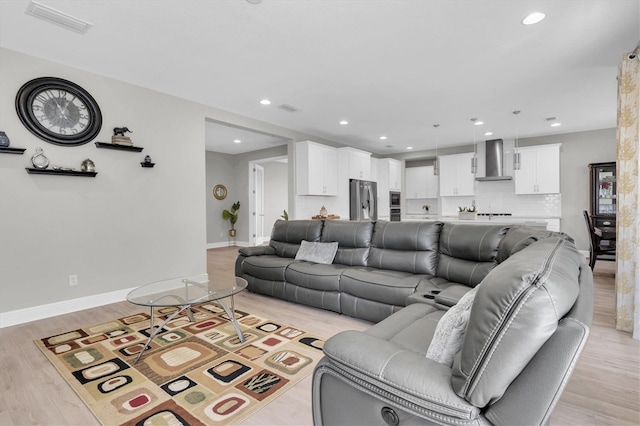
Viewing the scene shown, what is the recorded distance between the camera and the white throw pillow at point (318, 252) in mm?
3697

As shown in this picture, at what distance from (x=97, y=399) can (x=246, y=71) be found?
10.8 feet

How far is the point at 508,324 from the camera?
0.80 meters

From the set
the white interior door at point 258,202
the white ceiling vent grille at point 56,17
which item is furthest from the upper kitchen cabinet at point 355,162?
the white ceiling vent grille at point 56,17

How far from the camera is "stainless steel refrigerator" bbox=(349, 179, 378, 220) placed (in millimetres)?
7172

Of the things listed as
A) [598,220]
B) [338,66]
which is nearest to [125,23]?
[338,66]

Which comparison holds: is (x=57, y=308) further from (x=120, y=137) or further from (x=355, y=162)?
(x=355, y=162)

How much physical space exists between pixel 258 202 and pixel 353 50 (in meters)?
6.44

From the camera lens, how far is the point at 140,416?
1.68 metres

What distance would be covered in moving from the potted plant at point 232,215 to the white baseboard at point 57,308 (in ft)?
16.5

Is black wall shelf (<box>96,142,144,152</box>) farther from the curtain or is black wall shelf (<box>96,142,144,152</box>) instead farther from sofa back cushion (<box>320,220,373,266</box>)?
the curtain

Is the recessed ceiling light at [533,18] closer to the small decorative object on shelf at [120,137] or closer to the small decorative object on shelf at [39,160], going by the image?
the small decorative object on shelf at [120,137]

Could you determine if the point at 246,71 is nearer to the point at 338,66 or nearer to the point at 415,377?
the point at 338,66

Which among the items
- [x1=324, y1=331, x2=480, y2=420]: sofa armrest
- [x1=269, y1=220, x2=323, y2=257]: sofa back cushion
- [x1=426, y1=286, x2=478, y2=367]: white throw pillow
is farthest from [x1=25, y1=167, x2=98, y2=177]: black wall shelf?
[x1=426, y1=286, x2=478, y2=367]: white throw pillow

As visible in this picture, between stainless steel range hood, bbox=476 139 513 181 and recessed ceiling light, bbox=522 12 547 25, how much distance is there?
494 centimetres
